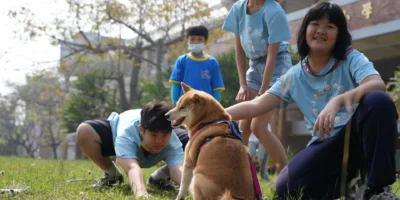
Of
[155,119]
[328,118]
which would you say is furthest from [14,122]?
[328,118]

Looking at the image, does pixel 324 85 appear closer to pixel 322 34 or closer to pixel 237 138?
pixel 322 34

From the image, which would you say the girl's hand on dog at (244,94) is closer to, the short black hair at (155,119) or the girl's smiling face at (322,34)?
the short black hair at (155,119)

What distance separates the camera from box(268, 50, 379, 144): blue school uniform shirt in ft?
8.84

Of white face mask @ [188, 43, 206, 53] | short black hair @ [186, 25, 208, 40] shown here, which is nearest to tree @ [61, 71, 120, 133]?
short black hair @ [186, 25, 208, 40]

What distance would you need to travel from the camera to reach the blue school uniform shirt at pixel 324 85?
8.84ft

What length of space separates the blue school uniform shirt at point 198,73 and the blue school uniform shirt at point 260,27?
131cm

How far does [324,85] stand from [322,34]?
0.29 meters

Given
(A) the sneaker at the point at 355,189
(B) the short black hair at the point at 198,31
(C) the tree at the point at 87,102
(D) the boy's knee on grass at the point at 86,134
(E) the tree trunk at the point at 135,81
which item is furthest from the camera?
(E) the tree trunk at the point at 135,81

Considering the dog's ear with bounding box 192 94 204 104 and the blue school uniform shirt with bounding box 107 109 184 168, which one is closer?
the dog's ear with bounding box 192 94 204 104

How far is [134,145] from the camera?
3.66m

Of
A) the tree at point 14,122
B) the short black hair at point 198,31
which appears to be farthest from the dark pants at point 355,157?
the tree at point 14,122

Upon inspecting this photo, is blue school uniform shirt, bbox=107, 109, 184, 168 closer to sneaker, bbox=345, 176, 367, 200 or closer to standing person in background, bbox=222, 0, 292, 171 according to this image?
standing person in background, bbox=222, 0, 292, 171

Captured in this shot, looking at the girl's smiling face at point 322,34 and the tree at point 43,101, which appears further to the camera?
the tree at point 43,101

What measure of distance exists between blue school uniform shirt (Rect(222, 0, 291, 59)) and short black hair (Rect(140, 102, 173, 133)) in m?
1.00
